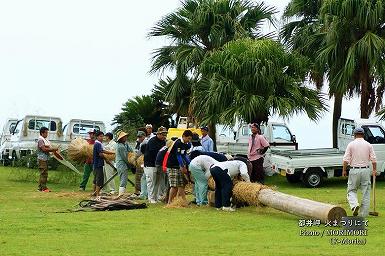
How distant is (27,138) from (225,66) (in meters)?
12.1

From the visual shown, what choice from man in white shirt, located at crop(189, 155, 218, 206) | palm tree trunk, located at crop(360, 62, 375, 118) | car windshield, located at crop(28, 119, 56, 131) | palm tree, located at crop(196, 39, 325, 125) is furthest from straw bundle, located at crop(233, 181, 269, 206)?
car windshield, located at crop(28, 119, 56, 131)

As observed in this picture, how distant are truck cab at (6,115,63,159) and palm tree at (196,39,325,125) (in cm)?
999

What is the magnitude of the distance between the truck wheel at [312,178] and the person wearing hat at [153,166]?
24.4 feet

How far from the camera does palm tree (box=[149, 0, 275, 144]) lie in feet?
107

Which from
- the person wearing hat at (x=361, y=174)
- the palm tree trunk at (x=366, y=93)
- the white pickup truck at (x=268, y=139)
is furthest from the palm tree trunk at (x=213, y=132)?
the person wearing hat at (x=361, y=174)

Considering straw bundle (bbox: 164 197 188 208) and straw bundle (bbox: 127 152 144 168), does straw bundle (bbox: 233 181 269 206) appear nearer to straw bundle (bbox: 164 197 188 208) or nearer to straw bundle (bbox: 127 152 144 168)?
straw bundle (bbox: 164 197 188 208)

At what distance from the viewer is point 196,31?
33000mm

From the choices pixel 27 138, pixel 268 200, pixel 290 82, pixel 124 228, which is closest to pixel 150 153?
pixel 268 200

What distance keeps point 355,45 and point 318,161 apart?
16.9ft

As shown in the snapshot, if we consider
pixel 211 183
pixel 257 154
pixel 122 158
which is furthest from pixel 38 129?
pixel 211 183


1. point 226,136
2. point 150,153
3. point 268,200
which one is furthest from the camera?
point 226,136

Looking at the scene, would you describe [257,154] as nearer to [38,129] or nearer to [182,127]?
[182,127]

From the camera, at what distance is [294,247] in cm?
1243

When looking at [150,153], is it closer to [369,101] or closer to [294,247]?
[294,247]
